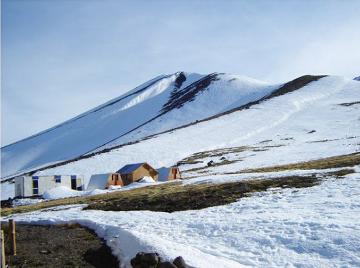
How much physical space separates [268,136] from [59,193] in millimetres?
57866

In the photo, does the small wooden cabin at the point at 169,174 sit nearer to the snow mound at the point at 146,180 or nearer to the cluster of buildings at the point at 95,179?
the cluster of buildings at the point at 95,179

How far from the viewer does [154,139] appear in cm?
12319

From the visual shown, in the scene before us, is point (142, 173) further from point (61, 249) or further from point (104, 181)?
point (61, 249)

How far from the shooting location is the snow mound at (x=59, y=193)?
61.3 meters

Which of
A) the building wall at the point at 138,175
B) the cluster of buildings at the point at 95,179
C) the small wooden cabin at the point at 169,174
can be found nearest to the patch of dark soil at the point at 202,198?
the cluster of buildings at the point at 95,179

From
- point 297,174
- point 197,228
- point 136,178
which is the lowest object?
point 197,228

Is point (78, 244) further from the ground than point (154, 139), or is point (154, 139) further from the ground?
point (154, 139)

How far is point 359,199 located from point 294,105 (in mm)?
122862

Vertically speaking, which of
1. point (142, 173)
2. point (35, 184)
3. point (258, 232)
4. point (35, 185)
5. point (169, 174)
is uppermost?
point (35, 184)

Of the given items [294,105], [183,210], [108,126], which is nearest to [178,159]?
[294,105]

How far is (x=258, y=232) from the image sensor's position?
1727 centimetres

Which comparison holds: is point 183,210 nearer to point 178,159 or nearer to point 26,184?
point 26,184

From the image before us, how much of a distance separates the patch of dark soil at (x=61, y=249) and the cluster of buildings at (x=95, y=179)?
135ft

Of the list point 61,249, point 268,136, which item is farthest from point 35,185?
point 268,136
